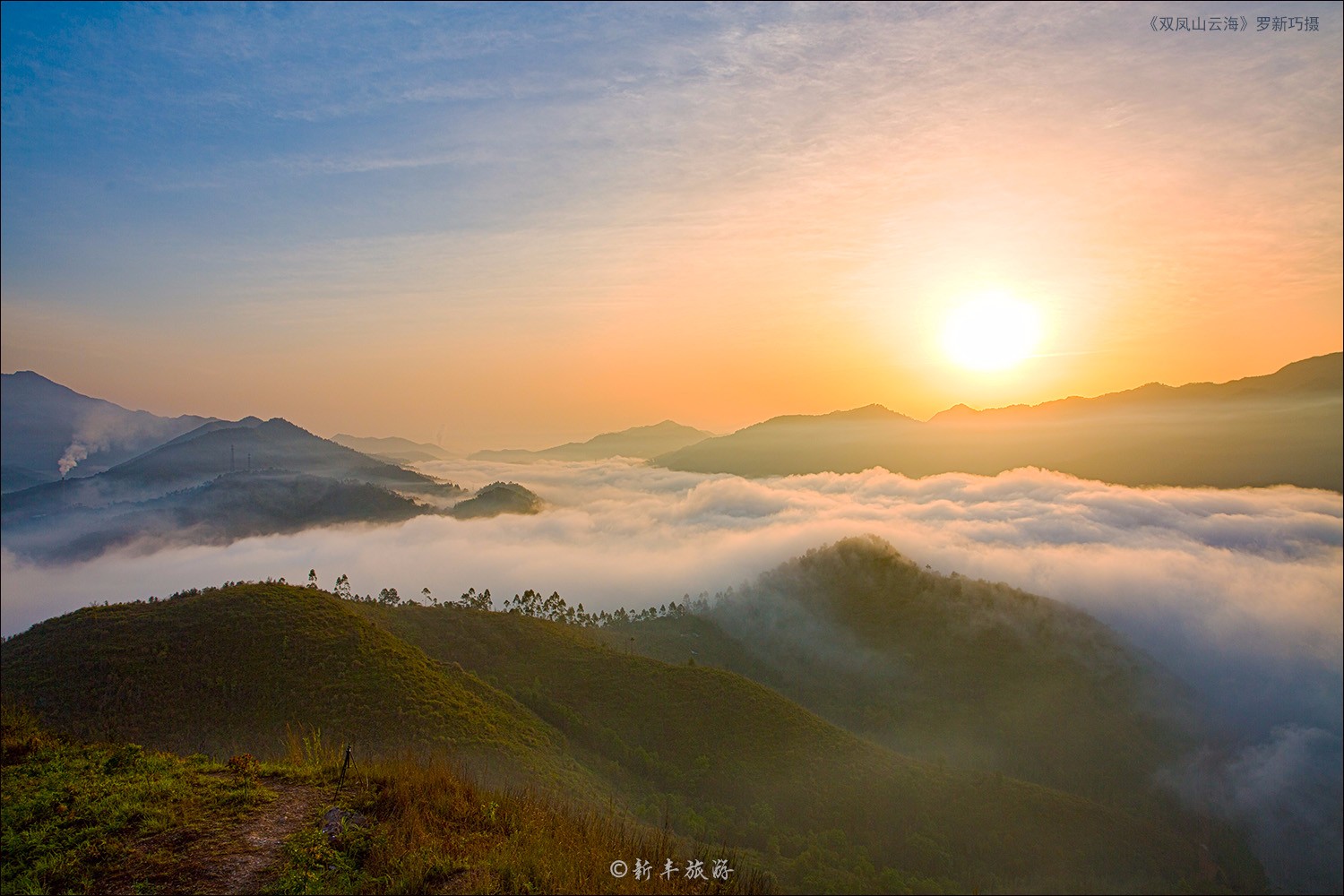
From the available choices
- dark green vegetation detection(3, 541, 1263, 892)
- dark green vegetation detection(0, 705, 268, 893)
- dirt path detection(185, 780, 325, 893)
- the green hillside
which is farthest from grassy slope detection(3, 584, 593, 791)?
the green hillside

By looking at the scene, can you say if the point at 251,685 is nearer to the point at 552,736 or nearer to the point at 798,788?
the point at 552,736

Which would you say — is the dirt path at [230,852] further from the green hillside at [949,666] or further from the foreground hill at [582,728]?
the green hillside at [949,666]

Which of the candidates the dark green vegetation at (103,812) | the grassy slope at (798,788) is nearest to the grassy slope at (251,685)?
the grassy slope at (798,788)

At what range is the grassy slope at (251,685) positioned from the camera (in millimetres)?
32469

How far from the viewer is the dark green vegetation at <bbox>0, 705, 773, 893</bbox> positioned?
8.68m

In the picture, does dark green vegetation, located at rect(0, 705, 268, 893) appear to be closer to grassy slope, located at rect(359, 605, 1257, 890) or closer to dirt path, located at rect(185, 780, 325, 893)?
dirt path, located at rect(185, 780, 325, 893)

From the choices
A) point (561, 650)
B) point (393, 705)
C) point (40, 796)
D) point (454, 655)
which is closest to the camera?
point (40, 796)

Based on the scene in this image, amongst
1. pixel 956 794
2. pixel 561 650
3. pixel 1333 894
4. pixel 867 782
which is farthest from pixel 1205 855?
pixel 561 650

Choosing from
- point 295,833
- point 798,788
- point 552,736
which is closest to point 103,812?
point 295,833

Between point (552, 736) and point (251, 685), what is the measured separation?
19.9 m

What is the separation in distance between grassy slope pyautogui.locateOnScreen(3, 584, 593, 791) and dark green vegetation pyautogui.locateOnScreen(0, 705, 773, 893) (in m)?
18.3

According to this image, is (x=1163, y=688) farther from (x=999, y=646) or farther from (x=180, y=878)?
(x=180, y=878)

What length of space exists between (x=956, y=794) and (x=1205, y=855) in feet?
209

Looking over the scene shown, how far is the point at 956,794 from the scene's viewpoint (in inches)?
2087
